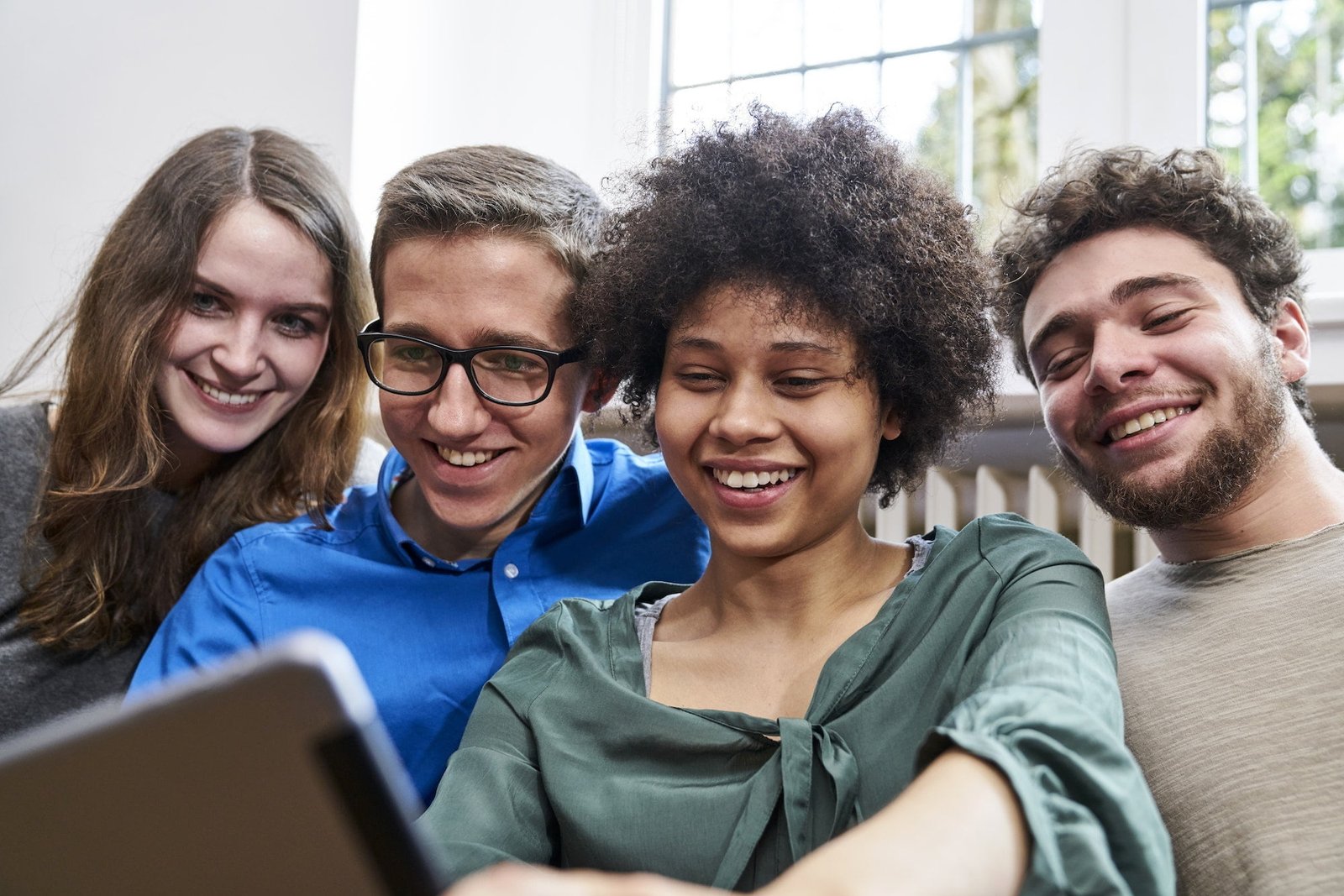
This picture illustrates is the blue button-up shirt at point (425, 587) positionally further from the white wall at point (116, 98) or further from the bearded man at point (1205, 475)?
the white wall at point (116, 98)

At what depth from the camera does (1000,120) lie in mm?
2713

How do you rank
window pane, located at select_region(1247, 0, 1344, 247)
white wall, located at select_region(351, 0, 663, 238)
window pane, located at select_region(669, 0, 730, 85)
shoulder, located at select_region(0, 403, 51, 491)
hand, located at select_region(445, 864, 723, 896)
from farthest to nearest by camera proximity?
window pane, located at select_region(669, 0, 730, 85) → white wall, located at select_region(351, 0, 663, 238) → window pane, located at select_region(1247, 0, 1344, 247) → shoulder, located at select_region(0, 403, 51, 491) → hand, located at select_region(445, 864, 723, 896)

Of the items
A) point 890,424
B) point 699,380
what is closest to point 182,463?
point 699,380

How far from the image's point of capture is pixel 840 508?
1.27 metres

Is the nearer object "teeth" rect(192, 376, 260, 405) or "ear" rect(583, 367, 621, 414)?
"ear" rect(583, 367, 621, 414)

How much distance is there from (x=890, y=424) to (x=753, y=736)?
37 centimetres

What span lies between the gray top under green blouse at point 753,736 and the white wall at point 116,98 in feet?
5.78

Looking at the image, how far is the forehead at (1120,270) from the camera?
145 centimetres

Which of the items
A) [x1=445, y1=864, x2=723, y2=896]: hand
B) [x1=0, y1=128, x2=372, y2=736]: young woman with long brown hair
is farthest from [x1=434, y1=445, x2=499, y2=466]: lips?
[x1=445, y1=864, x2=723, y2=896]: hand

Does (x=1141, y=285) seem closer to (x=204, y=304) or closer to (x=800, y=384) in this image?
(x=800, y=384)

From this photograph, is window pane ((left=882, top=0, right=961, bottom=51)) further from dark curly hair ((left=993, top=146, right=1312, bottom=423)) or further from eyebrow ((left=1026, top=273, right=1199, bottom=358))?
eyebrow ((left=1026, top=273, right=1199, bottom=358))

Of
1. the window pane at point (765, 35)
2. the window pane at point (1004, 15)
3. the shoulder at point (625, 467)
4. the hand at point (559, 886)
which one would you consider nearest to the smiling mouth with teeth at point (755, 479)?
the shoulder at point (625, 467)

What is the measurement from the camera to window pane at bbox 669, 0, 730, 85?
9.89 ft

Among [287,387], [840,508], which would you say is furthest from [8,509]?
[840,508]
